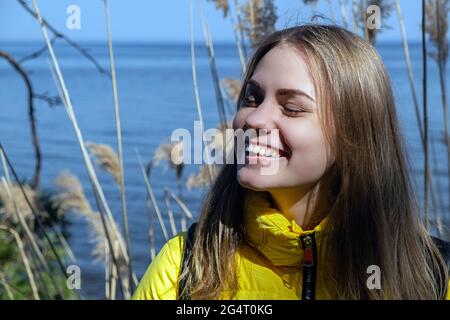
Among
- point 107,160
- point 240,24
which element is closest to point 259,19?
point 240,24

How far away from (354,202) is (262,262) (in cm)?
18

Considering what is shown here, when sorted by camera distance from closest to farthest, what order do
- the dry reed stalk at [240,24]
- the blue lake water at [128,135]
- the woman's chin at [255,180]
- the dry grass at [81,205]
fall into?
the woman's chin at [255,180] → the dry reed stalk at [240,24] → the dry grass at [81,205] → the blue lake water at [128,135]

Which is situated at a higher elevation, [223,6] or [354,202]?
[223,6]

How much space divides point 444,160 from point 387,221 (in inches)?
176

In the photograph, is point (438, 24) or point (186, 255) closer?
point (186, 255)

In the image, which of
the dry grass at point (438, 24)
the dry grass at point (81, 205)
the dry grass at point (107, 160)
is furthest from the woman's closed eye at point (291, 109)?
the dry grass at point (81, 205)

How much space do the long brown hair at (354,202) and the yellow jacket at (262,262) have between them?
0.06 ft

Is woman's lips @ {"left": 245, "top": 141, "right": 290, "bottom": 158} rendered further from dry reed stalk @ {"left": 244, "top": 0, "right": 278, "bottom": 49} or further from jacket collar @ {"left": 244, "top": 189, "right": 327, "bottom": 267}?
dry reed stalk @ {"left": 244, "top": 0, "right": 278, "bottom": 49}

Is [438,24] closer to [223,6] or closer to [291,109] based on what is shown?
[223,6]

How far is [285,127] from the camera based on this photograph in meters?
1.07

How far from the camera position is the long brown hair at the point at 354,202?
43.6 inches

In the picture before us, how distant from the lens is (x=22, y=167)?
7.14m

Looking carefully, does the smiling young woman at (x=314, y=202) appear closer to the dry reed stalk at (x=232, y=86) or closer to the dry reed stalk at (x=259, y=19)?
the dry reed stalk at (x=259, y=19)
